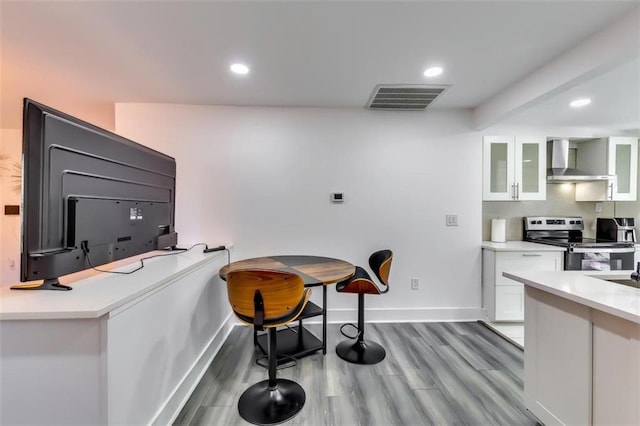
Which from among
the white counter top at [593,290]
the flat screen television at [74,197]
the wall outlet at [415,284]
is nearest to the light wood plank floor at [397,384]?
the wall outlet at [415,284]

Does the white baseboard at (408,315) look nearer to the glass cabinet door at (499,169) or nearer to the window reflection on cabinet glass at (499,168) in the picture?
the glass cabinet door at (499,169)

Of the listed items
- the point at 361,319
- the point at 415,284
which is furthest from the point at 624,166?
the point at 361,319

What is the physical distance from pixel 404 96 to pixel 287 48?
4.38ft

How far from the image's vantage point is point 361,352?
2352mm

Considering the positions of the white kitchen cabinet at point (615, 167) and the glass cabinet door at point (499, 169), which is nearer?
the glass cabinet door at point (499, 169)

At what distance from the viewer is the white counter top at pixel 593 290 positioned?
112 cm

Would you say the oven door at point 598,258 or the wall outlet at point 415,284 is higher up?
the oven door at point 598,258

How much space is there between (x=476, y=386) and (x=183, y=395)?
2083mm

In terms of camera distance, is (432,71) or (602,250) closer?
(432,71)

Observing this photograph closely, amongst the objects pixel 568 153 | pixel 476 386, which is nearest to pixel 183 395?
pixel 476 386

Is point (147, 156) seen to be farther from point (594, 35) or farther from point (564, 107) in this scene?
point (564, 107)

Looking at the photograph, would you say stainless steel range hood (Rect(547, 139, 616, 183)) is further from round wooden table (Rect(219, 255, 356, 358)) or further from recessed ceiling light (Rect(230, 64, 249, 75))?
recessed ceiling light (Rect(230, 64, 249, 75))

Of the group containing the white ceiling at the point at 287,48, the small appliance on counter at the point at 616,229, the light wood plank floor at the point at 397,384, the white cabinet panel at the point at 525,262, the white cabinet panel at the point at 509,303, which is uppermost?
the white ceiling at the point at 287,48

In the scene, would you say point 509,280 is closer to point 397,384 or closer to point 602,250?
point 602,250
